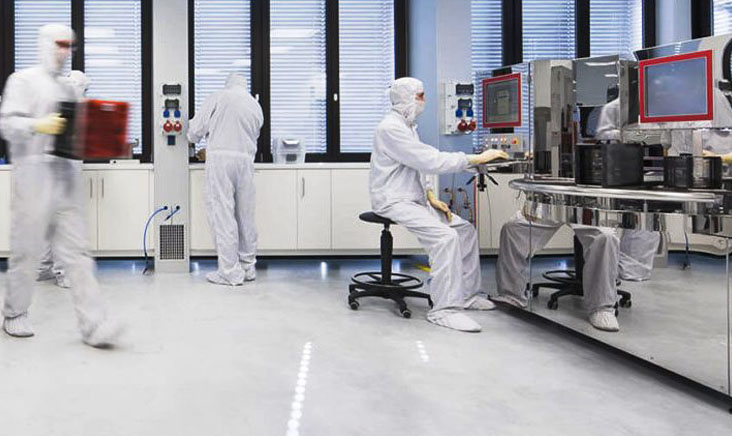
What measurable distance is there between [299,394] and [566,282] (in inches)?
63.0

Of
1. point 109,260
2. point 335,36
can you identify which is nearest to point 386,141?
point 335,36

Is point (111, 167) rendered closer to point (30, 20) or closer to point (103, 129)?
point (30, 20)

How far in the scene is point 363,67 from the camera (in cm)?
691

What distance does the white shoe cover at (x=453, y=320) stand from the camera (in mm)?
3678

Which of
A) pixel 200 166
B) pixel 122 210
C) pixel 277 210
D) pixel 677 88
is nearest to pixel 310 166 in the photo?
pixel 277 210

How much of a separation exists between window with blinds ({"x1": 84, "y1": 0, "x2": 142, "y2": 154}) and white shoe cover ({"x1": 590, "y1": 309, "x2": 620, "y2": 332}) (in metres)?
5.07

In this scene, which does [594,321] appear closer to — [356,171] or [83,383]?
[83,383]

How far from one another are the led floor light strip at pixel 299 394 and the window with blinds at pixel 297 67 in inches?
151

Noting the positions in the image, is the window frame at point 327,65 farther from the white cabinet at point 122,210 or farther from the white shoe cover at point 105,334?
the white shoe cover at point 105,334

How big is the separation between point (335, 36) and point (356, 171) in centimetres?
161

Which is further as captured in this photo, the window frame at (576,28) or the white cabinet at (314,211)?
the window frame at (576,28)

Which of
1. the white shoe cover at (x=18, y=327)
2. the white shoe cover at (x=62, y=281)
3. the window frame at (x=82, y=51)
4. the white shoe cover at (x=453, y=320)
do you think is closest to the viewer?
the white shoe cover at (x=18, y=327)

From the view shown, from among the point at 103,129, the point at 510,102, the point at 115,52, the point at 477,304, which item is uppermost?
the point at 115,52

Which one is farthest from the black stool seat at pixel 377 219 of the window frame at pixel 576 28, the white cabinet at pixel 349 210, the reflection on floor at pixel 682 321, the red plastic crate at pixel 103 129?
the window frame at pixel 576 28
